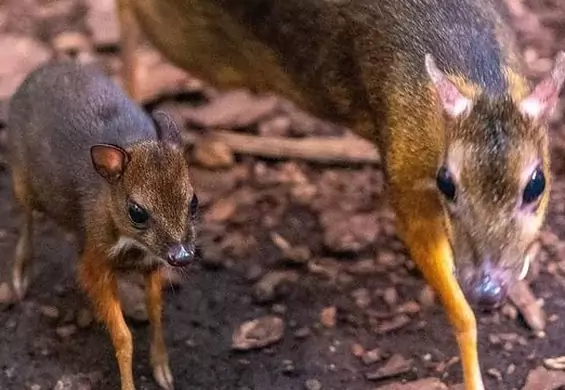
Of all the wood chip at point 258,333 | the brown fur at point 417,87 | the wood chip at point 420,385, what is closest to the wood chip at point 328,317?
the wood chip at point 258,333

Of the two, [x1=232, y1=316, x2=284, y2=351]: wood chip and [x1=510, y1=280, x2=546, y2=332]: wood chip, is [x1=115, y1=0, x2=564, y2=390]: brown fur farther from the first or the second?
[x1=232, y1=316, x2=284, y2=351]: wood chip

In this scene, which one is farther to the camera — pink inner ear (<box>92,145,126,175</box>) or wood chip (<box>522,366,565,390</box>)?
wood chip (<box>522,366,565,390</box>)

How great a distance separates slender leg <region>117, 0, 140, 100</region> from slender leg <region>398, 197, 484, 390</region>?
1.31 m

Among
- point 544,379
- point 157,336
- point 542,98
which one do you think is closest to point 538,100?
point 542,98

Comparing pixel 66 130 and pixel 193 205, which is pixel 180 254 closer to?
pixel 193 205

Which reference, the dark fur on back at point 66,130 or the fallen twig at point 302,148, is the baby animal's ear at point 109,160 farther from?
the fallen twig at point 302,148

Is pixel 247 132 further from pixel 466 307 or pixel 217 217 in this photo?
pixel 466 307

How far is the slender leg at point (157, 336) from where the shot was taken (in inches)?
119

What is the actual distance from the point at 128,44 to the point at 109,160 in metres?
1.29

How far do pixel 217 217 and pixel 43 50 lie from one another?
1.09 m

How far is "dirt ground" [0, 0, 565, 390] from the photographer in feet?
10.4

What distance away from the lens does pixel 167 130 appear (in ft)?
9.10

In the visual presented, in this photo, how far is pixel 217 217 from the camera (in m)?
3.71

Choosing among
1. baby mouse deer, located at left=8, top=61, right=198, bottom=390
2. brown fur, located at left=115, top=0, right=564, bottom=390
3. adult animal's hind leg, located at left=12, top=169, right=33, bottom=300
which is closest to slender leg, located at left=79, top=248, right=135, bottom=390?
baby mouse deer, located at left=8, top=61, right=198, bottom=390
